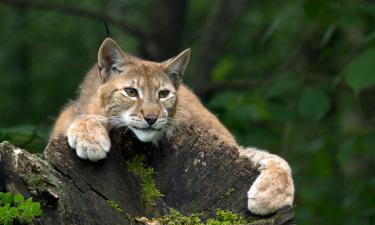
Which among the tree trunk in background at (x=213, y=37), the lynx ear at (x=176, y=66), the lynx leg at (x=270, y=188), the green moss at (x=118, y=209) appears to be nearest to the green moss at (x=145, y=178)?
the green moss at (x=118, y=209)

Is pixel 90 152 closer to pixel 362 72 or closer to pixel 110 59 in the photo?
pixel 110 59

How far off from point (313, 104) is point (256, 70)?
5173mm

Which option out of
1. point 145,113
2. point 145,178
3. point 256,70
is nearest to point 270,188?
point 145,178

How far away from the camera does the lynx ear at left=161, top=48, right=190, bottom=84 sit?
7203 mm

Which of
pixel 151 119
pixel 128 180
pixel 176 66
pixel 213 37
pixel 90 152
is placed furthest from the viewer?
pixel 213 37

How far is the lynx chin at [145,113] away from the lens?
5.38 metres

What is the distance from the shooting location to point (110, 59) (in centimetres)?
704

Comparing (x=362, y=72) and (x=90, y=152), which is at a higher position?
(x=90, y=152)

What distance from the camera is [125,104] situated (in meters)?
6.70

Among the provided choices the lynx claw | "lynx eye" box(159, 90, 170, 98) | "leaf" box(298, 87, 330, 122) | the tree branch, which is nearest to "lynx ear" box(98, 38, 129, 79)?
"lynx eye" box(159, 90, 170, 98)

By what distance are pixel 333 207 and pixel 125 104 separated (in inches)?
234

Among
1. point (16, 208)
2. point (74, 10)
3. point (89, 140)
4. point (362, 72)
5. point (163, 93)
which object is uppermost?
point (16, 208)

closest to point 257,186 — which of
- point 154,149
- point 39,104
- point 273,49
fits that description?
point 154,149

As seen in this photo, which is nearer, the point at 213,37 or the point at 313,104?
the point at 313,104
